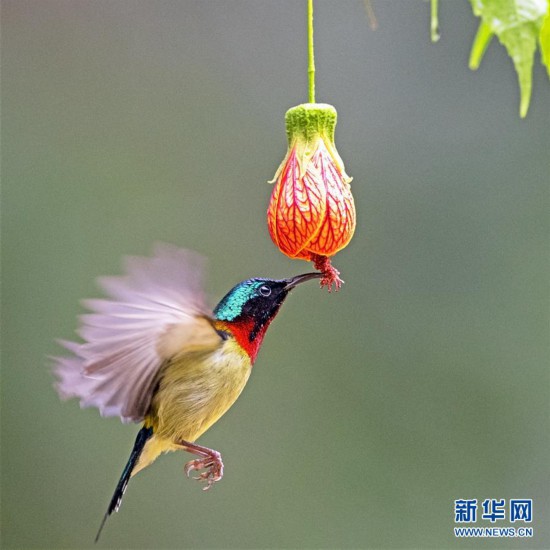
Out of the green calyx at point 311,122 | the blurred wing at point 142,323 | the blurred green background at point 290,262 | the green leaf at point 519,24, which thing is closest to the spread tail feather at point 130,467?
the blurred wing at point 142,323

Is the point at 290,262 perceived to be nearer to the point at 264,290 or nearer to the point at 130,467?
the point at 130,467

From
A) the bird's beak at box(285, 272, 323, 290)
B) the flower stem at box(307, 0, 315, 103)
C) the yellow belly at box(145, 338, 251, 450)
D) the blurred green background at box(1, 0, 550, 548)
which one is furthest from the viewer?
the blurred green background at box(1, 0, 550, 548)

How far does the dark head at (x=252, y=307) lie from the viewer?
1213 millimetres

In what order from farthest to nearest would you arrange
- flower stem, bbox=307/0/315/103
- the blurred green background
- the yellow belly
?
the blurred green background → the yellow belly → flower stem, bbox=307/0/315/103

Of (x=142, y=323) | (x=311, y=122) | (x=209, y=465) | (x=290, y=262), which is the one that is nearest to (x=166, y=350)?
(x=142, y=323)

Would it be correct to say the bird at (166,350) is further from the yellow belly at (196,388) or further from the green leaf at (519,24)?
the green leaf at (519,24)

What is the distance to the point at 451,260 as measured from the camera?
3.16 metres

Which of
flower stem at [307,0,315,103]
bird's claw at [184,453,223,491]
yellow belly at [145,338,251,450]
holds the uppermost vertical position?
flower stem at [307,0,315,103]

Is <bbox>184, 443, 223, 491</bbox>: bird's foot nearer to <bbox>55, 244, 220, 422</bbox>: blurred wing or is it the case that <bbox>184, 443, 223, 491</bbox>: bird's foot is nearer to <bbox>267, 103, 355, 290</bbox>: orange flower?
<bbox>55, 244, 220, 422</bbox>: blurred wing

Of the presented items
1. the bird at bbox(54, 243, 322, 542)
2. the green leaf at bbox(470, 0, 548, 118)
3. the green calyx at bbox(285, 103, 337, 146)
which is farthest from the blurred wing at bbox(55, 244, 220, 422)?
the green leaf at bbox(470, 0, 548, 118)

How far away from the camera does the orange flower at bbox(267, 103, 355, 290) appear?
3.64 feet

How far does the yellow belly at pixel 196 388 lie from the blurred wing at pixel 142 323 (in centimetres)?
6

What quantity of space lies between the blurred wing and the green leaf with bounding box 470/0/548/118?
A: 1.43 ft

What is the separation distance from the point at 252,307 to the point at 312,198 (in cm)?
19
